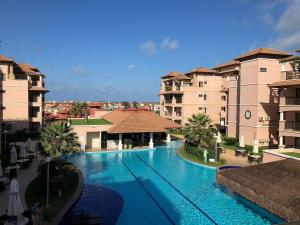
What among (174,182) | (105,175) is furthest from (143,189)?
(105,175)

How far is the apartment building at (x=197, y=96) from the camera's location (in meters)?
52.1

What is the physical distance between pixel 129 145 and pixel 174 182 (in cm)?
1407

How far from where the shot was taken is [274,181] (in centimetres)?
1727

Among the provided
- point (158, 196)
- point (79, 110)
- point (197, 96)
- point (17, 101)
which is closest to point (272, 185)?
point (158, 196)

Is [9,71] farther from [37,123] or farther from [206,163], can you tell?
[206,163]

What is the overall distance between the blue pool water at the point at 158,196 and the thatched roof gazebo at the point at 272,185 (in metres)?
0.62

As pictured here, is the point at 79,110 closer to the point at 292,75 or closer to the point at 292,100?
the point at 292,75

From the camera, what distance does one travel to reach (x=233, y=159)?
95.0ft

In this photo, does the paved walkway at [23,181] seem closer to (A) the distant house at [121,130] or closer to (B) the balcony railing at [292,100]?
(A) the distant house at [121,130]

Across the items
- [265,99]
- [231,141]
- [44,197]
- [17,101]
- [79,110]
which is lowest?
[44,197]

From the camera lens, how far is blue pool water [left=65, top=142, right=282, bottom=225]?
15.7 m

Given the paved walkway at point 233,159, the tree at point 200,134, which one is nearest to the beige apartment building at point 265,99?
the paved walkway at point 233,159

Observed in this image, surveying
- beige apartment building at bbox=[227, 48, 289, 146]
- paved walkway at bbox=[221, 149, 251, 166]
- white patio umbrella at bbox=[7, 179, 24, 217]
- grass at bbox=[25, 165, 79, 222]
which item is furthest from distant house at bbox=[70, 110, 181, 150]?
white patio umbrella at bbox=[7, 179, 24, 217]

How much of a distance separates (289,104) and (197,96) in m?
24.8
